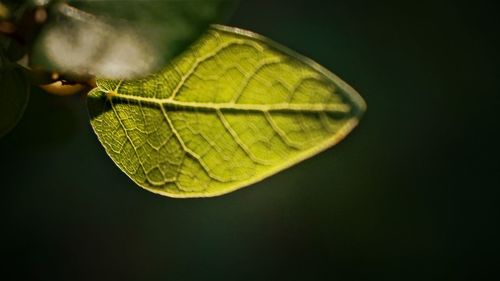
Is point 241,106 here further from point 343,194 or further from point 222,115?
point 343,194

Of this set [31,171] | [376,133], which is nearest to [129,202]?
[31,171]

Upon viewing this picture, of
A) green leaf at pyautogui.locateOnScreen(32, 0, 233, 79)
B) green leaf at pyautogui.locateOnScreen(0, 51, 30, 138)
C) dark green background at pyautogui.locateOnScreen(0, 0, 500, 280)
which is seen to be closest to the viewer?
green leaf at pyautogui.locateOnScreen(32, 0, 233, 79)

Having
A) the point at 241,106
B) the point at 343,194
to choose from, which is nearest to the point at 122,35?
the point at 241,106

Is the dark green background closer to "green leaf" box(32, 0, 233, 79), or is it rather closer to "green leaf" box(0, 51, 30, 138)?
"green leaf" box(0, 51, 30, 138)

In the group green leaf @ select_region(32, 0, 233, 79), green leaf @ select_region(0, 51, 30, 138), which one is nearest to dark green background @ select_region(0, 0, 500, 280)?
green leaf @ select_region(0, 51, 30, 138)

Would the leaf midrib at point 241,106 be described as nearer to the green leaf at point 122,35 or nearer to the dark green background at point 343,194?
the green leaf at point 122,35

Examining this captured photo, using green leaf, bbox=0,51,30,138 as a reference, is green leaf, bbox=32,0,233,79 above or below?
above

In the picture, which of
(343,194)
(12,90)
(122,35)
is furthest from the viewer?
(343,194)
